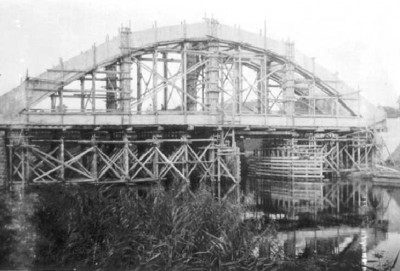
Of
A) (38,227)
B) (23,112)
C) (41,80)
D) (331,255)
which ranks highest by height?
(41,80)

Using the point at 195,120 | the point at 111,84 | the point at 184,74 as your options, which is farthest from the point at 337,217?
the point at 111,84

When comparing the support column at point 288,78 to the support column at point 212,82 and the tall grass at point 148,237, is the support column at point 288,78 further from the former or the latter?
the tall grass at point 148,237

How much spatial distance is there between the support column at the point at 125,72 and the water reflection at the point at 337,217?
897cm

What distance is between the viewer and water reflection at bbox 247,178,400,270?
11898 millimetres

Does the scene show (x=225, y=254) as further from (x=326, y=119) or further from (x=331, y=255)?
(x=326, y=119)

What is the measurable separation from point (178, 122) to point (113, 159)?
410cm

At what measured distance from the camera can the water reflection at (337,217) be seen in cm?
1190

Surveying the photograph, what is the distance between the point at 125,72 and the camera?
25.2 m

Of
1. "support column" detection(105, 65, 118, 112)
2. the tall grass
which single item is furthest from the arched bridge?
the tall grass

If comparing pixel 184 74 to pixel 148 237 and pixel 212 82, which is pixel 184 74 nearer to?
pixel 212 82

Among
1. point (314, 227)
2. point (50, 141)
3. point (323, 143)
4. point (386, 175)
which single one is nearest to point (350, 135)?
point (323, 143)

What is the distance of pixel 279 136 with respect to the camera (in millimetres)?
30359

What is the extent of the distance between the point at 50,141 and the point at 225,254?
15085 millimetres

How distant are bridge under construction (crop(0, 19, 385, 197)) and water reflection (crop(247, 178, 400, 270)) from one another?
2808 millimetres
